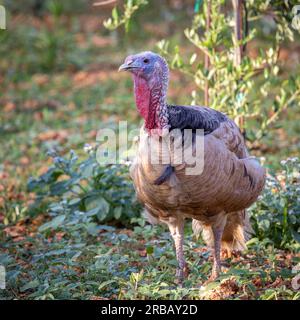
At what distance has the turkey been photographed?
435 centimetres

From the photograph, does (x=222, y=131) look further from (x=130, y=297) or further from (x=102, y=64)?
(x=102, y=64)

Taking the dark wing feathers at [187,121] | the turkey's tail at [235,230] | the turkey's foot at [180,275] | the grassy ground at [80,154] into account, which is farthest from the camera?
the turkey's tail at [235,230]

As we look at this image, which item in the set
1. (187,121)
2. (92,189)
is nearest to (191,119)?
(187,121)

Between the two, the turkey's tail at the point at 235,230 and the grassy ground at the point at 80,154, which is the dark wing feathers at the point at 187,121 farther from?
the turkey's tail at the point at 235,230

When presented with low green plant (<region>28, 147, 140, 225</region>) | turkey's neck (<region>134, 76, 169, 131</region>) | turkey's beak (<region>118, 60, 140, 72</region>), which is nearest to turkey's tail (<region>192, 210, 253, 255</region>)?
low green plant (<region>28, 147, 140, 225</region>)

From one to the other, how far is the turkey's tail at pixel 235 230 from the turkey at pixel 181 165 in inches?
18.8

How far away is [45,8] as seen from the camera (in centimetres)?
1355

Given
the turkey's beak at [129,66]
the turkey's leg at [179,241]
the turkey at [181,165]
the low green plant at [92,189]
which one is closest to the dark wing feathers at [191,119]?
the turkey at [181,165]

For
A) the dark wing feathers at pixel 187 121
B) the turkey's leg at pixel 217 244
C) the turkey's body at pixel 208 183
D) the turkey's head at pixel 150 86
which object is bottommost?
the turkey's leg at pixel 217 244

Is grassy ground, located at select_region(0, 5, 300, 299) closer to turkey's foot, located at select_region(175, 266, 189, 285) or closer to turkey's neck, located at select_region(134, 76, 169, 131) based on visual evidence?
turkey's foot, located at select_region(175, 266, 189, 285)

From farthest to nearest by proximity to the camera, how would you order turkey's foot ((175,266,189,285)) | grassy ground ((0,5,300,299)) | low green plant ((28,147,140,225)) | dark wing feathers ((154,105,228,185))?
low green plant ((28,147,140,225))
turkey's foot ((175,266,189,285))
grassy ground ((0,5,300,299))
dark wing feathers ((154,105,228,185))

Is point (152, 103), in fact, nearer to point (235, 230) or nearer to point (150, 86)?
point (150, 86)

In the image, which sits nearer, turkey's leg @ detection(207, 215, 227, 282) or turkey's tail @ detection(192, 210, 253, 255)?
turkey's leg @ detection(207, 215, 227, 282)

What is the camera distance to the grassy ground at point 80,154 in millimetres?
4602
